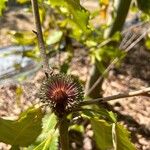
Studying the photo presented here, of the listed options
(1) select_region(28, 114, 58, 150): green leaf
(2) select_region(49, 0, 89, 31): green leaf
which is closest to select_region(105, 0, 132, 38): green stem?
(1) select_region(28, 114, 58, 150): green leaf

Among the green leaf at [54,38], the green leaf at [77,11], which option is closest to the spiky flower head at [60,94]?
the green leaf at [77,11]

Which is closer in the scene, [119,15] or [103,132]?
[103,132]

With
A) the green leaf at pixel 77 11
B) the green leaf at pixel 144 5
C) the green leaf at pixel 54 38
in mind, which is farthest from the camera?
the green leaf at pixel 54 38

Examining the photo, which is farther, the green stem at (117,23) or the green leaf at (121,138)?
the green stem at (117,23)

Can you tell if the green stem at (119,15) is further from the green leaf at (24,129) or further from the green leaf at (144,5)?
the green leaf at (24,129)

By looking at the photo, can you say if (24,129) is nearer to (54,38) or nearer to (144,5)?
(144,5)

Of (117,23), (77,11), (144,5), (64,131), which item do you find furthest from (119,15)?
(77,11)

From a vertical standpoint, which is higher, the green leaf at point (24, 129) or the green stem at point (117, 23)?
the green stem at point (117, 23)

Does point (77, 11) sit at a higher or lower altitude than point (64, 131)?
higher

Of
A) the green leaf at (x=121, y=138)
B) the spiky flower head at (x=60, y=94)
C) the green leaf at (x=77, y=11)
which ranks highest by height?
the green leaf at (x=77, y=11)
